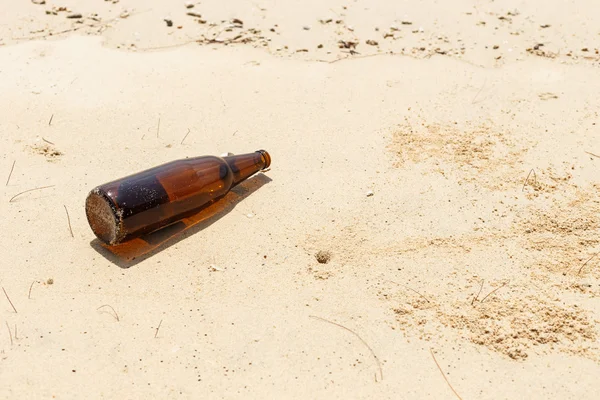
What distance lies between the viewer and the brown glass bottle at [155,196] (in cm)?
267

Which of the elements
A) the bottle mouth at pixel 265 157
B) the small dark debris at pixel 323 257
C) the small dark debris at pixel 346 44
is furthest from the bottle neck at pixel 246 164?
the small dark debris at pixel 346 44

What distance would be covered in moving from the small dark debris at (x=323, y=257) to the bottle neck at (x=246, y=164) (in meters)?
0.60

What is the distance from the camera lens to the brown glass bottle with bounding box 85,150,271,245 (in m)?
2.67

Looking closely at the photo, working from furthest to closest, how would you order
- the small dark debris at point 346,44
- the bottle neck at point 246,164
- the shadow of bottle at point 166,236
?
the small dark debris at point 346,44
the bottle neck at point 246,164
the shadow of bottle at point 166,236

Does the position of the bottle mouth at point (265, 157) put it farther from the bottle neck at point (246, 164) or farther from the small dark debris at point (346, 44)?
the small dark debris at point (346, 44)

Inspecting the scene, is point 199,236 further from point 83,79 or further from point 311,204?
point 83,79

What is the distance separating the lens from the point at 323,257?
9.24 feet

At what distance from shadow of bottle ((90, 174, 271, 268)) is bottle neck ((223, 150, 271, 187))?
9 cm

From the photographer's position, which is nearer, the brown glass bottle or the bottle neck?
the brown glass bottle

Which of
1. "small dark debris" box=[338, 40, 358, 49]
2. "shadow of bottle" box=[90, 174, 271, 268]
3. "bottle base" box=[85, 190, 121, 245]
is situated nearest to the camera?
"bottle base" box=[85, 190, 121, 245]

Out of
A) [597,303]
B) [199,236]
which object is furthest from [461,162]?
[199,236]

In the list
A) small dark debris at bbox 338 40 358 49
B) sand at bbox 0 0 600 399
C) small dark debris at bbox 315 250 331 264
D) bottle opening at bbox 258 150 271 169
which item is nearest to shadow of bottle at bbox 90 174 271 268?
sand at bbox 0 0 600 399

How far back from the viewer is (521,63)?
4387 mm

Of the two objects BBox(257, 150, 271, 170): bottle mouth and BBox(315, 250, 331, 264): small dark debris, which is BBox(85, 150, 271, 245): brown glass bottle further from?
BBox(315, 250, 331, 264): small dark debris
